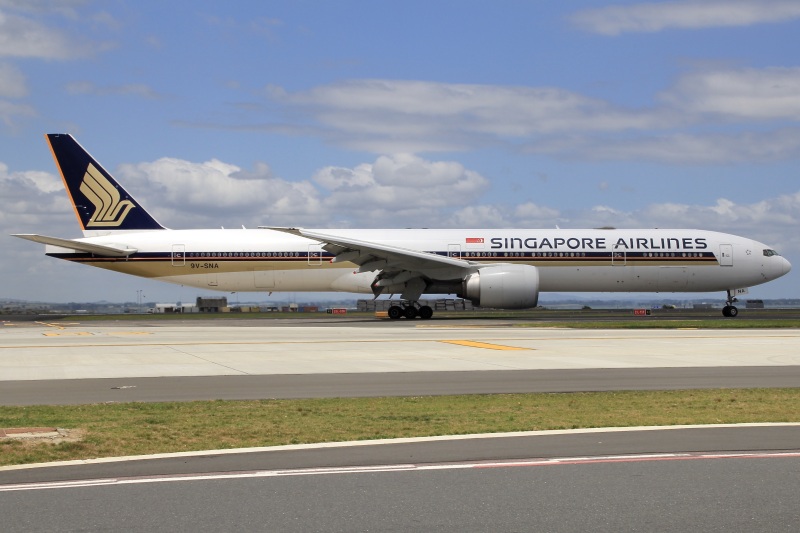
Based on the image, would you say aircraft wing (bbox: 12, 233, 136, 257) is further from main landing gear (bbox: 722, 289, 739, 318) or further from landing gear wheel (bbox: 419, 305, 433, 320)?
main landing gear (bbox: 722, 289, 739, 318)

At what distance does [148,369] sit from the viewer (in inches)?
696

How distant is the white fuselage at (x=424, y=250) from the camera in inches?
1612

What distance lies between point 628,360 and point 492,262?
2131cm

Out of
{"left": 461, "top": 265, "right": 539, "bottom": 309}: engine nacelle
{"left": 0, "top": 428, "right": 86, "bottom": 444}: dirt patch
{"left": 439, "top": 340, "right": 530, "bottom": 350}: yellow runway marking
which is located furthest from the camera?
{"left": 461, "top": 265, "right": 539, "bottom": 309}: engine nacelle

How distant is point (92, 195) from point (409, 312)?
16.3 metres

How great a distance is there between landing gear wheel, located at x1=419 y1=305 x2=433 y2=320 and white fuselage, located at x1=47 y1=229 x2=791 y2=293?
8.81 ft

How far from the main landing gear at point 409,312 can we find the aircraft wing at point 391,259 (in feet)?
7.80

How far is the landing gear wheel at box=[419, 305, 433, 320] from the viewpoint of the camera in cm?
4144

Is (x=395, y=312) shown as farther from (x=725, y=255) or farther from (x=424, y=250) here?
(x=725, y=255)

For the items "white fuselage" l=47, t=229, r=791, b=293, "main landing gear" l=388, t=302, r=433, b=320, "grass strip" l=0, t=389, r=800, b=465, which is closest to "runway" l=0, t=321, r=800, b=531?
"grass strip" l=0, t=389, r=800, b=465

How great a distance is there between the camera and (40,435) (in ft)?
30.9

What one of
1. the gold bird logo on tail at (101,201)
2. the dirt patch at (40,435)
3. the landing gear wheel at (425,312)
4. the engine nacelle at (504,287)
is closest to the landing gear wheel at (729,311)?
the engine nacelle at (504,287)

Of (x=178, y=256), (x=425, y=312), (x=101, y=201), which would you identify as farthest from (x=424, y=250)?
(x=101, y=201)

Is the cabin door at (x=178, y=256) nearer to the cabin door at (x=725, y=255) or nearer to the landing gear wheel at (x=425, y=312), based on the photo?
the landing gear wheel at (x=425, y=312)
